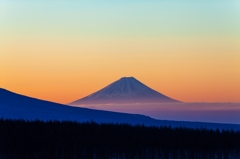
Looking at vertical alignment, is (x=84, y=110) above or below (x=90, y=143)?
above

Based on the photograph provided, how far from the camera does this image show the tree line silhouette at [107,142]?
102ft

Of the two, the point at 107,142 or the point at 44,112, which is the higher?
the point at 44,112

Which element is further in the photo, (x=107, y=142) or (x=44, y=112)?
(x=44, y=112)

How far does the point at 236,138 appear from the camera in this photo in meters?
37.8

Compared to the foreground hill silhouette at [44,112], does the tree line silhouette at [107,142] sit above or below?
below

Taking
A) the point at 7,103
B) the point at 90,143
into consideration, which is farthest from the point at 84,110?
the point at 90,143

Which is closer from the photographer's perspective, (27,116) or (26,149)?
(26,149)

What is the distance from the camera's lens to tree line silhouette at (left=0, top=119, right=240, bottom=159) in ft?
102

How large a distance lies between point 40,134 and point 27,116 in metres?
44.4

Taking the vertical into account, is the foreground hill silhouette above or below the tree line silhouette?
above

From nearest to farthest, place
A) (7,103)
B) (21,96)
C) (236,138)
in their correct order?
(236,138) < (7,103) < (21,96)

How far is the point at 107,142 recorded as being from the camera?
3353 cm

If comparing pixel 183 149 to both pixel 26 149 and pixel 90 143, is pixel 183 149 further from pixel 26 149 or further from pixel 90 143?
pixel 26 149

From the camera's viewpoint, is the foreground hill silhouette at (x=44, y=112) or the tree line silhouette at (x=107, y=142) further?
the foreground hill silhouette at (x=44, y=112)
